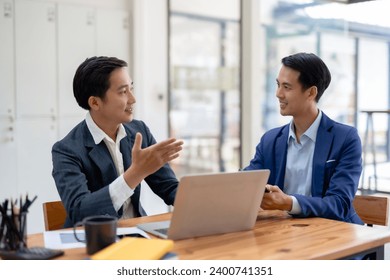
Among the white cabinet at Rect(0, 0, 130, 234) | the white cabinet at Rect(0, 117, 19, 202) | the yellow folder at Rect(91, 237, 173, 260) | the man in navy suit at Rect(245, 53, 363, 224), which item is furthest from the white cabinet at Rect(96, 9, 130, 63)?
the yellow folder at Rect(91, 237, 173, 260)

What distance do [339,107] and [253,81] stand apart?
1390mm

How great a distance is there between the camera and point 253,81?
4.62 meters

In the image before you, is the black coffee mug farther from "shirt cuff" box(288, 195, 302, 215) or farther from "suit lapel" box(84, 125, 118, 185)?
"shirt cuff" box(288, 195, 302, 215)

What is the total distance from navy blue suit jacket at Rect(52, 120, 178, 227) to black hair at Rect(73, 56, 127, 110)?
0.48 feet

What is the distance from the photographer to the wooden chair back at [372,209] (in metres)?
2.01

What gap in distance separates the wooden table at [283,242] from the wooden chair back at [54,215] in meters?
0.38

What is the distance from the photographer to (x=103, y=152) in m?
1.94

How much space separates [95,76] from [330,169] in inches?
40.9

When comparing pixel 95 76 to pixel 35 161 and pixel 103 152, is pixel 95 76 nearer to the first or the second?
pixel 103 152

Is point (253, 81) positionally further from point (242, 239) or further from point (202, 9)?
point (242, 239)

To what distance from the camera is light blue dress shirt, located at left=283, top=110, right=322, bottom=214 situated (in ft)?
6.82

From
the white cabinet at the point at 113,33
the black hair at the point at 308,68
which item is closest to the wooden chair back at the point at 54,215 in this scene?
the black hair at the point at 308,68

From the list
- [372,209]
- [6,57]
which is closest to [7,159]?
[6,57]
